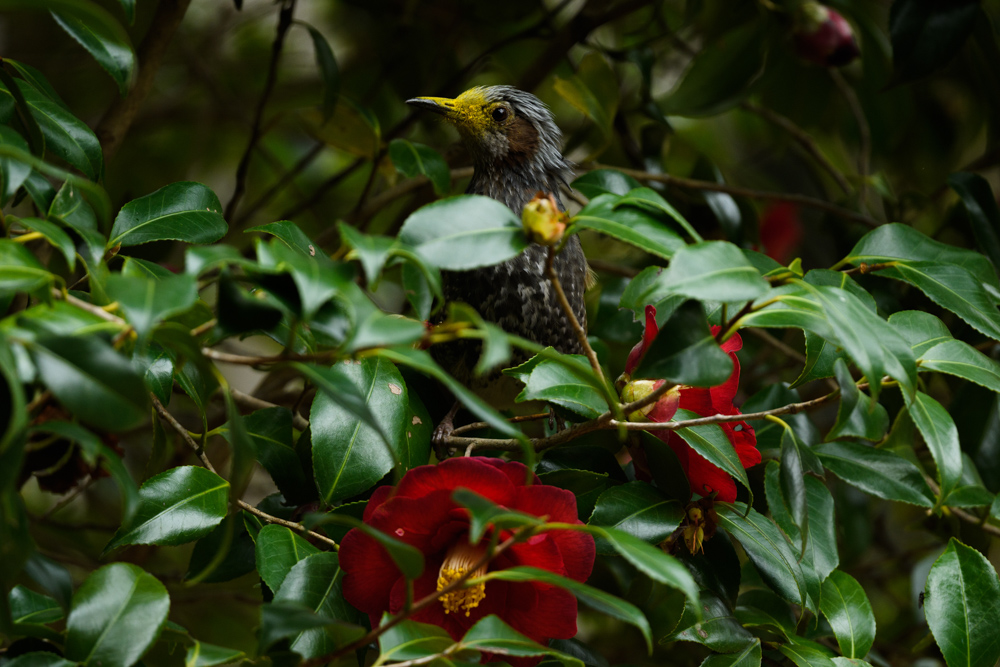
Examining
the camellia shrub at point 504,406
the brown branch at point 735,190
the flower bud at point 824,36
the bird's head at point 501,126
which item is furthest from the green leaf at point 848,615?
the flower bud at point 824,36

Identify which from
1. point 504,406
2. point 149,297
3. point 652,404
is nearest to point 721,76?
point 504,406

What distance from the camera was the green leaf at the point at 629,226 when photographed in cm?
65

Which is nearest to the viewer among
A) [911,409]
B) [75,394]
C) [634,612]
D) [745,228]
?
[75,394]

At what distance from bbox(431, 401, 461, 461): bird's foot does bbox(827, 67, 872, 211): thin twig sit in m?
1.05

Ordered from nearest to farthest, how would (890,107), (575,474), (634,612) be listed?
(634,612) < (575,474) < (890,107)

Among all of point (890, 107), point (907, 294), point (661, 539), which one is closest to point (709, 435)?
point (661, 539)

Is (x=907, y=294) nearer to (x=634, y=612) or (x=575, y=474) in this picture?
(x=575, y=474)

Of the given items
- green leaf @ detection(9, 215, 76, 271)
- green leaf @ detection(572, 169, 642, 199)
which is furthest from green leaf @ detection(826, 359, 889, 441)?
green leaf @ detection(9, 215, 76, 271)

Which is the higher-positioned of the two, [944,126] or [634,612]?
[634,612]

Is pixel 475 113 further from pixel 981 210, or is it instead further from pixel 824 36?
pixel 981 210

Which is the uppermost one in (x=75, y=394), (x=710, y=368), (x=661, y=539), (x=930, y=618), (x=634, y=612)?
(x=75, y=394)

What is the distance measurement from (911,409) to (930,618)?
0.99 feet

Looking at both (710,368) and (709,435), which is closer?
(710,368)

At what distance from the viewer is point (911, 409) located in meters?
0.75
